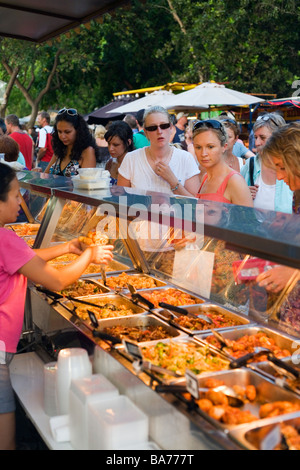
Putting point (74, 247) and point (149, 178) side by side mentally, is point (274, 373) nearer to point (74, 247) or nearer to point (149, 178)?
point (74, 247)

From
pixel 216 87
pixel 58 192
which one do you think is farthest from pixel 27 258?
pixel 216 87

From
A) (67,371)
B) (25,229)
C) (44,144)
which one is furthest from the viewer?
(44,144)

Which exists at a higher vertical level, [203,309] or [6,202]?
[6,202]

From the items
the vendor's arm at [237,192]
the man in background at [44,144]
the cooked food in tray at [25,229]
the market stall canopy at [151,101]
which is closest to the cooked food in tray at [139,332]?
the vendor's arm at [237,192]

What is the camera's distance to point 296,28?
1639cm

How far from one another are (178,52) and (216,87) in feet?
31.1

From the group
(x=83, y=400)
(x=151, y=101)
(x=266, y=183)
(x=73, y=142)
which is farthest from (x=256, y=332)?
(x=151, y=101)

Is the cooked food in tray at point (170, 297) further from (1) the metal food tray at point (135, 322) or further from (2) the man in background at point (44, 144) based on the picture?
(2) the man in background at point (44, 144)

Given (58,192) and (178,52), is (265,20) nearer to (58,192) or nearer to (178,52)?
(178,52)

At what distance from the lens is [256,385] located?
2.14m

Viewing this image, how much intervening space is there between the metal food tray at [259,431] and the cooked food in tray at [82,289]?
1735 millimetres

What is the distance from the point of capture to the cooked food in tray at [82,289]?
3361 mm

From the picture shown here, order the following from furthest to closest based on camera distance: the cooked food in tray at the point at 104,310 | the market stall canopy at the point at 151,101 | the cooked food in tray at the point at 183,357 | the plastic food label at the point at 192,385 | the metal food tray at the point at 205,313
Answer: the market stall canopy at the point at 151,101 → the cooked food in tray at the point at 104,310 → the metal food tray at the point at 205,313 → the cooked food in tray at the point at 183,357 → the plastic food label at the point at 192,385

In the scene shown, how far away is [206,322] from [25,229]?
2.72 m
